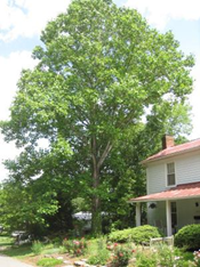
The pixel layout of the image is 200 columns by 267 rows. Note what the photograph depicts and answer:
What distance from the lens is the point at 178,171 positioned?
65.9ft

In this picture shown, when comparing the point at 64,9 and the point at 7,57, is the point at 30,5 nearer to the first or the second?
the point at 7,57

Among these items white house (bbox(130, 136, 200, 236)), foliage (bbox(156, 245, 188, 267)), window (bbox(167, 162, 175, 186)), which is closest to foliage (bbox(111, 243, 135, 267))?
foliage (bbox(156, 245, 188, 267))

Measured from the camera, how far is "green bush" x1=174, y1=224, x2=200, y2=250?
41.5 feet

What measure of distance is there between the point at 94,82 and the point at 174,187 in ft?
30.0

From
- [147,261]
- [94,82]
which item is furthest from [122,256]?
[94,82]

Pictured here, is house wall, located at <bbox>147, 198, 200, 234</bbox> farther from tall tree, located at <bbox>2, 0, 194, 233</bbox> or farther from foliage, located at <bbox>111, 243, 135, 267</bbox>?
foliage, located at <bbox>111, 243, 135, 267</bbox>

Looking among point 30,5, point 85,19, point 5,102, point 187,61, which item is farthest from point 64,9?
point 30,5

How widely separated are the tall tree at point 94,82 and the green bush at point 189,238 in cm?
768

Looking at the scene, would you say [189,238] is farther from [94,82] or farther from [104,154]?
[94,82]

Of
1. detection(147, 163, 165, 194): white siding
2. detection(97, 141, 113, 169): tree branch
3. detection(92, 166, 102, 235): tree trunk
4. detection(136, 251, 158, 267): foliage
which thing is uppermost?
detection(97, 141, 113, 169): tree branch

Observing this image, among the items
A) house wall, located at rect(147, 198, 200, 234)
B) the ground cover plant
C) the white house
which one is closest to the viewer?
the ground cover plant

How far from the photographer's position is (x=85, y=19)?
71.8ft

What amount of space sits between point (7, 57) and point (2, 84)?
1.63m

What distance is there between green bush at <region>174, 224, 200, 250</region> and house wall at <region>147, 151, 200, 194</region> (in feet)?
19.1
